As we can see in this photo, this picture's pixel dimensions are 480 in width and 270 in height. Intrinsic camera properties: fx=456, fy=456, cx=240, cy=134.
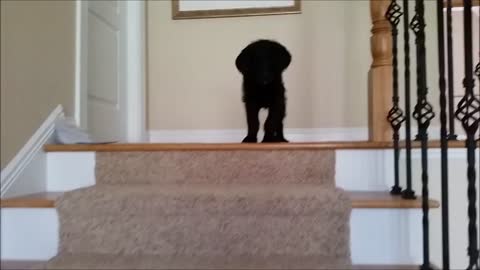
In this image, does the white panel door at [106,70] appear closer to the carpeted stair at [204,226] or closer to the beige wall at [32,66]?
the beige wall at [32,66]

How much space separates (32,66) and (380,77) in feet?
4.43

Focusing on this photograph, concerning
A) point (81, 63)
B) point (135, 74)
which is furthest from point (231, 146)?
point (135, 74)

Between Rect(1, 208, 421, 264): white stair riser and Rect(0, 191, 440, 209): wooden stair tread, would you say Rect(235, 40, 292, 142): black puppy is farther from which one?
Rect(1, 208, 421, 264): white stair riser

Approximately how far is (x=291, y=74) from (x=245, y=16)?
49cm

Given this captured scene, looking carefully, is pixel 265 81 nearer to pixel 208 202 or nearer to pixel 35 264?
pixel 208 202

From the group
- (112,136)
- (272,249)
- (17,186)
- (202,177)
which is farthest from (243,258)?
(112,136)

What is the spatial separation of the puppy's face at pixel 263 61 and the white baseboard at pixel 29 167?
2.75 ft

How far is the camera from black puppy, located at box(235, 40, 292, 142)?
197 cm

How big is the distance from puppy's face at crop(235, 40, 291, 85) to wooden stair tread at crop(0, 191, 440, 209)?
2.19ft

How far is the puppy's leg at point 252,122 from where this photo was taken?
2086 mm

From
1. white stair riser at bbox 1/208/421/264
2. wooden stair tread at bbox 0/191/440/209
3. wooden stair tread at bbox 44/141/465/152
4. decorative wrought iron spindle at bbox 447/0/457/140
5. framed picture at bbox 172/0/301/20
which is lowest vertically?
white stair riser at bbox 1/208/421/264

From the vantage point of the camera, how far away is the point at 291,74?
9.71ft

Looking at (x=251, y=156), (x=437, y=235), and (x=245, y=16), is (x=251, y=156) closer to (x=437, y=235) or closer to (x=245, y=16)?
(x=437, y=235)

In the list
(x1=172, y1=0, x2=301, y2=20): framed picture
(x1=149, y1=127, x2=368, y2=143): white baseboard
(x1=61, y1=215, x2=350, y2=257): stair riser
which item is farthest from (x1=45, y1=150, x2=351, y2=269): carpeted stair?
(x1=172, y1=0, x2=301, y2=20): framed picture
